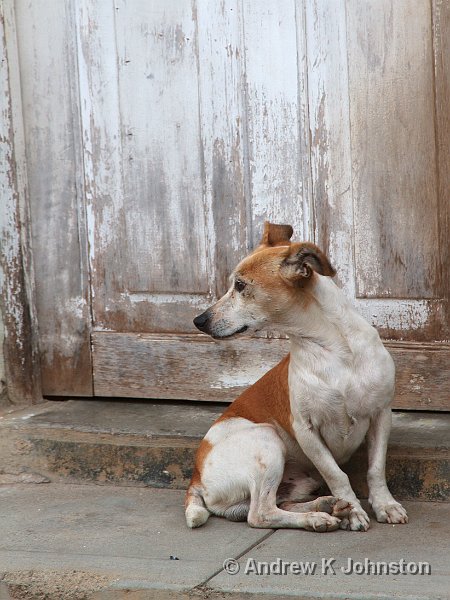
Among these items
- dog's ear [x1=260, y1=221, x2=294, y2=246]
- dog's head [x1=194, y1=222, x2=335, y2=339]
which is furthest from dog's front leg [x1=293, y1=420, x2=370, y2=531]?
dog's ear [x1=260, y1=221, x2=294, y2=246]

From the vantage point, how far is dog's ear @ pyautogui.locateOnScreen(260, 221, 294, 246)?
165 inches

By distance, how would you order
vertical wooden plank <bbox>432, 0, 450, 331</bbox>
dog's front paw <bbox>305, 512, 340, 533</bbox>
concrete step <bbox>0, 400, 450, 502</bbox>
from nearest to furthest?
dog's front paw <bbox>305, 512, 340, 533</bbox> → concrete step <bbox>0, 400, 450, 502</bbox> → vertical wooden plank <bbox>432, 0, 450, 331</bbox>

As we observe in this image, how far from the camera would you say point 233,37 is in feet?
16.0

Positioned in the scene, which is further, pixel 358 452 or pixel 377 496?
pixel 358 452

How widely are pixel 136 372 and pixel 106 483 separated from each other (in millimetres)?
628

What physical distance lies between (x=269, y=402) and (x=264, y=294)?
50cm

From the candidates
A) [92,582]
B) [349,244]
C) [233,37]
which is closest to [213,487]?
[92,582]

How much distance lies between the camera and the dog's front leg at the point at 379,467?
13.4ft

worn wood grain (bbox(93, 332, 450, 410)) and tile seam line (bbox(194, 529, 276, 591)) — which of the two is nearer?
tile seam line (bbox(194, 529, 276, 591))

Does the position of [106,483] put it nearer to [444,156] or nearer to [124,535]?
[124,535]

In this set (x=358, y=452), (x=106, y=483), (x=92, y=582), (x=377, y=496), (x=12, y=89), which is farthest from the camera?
(x=12, y=89)

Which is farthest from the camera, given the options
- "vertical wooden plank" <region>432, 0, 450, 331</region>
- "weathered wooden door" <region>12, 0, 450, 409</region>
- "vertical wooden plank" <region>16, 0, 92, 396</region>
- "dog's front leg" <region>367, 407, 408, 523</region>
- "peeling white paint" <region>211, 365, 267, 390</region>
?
"vertical wooden plank" <region>16, 0, 92, 396</region>

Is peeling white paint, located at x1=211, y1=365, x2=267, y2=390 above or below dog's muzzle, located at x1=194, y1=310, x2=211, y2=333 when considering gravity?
below

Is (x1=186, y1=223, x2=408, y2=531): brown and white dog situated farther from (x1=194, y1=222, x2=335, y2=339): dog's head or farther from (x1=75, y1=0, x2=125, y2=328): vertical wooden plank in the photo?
(x1=75, y1=0, x2=125, y2=328): vertical wooden plank
